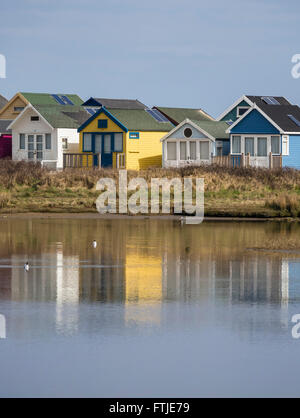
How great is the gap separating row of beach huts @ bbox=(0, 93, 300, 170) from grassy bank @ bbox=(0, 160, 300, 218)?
32.6ft

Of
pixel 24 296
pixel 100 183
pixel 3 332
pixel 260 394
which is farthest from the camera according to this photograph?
pixel 100 183

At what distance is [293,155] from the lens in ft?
218

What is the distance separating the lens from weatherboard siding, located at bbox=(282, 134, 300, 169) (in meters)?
65.9

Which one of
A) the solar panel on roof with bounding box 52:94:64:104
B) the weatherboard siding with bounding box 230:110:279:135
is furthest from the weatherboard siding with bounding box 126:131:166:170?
the solar panel on roof with bounding box 52:94:64:104

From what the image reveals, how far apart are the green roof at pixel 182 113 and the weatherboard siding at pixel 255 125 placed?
11011 mm

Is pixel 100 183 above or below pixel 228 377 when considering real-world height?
above

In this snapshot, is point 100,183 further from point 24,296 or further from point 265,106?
point 24,296

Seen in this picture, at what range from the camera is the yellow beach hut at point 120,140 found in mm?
70062

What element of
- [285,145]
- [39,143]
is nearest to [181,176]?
[285,145]

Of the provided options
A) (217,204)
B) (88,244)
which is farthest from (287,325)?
(217,204)

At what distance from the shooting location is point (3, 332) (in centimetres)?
1867

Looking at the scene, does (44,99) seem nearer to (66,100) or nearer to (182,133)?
(66,100)

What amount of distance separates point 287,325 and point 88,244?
14974 mm

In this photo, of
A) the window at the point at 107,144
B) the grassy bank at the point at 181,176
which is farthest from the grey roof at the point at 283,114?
the grassy bank at the point at 181,176
